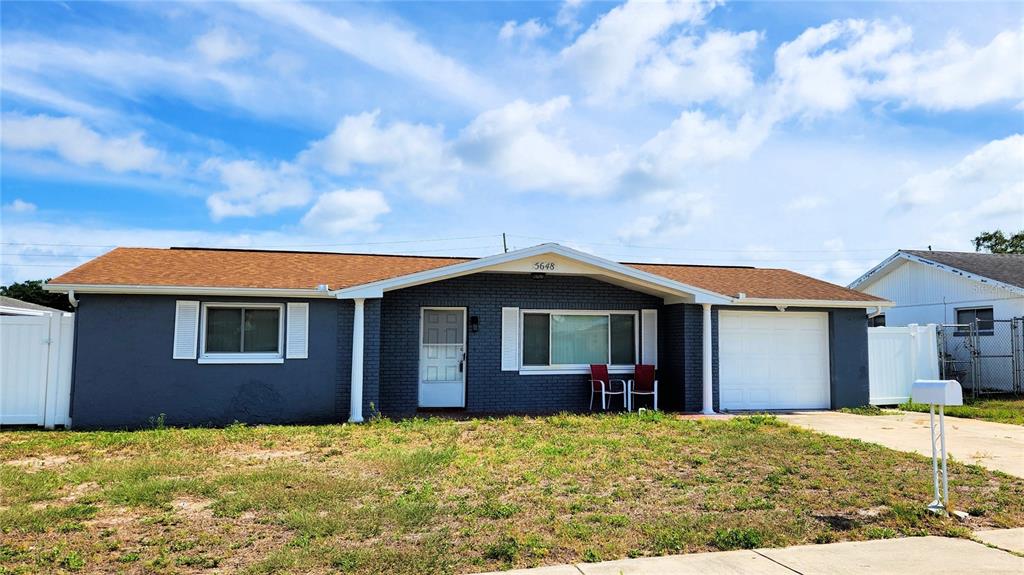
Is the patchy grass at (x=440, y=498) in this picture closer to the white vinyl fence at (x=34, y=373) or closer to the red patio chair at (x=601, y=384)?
the white vinyl fence at (x=34, y=373)

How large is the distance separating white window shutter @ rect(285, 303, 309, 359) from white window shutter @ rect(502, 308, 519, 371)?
3.85m

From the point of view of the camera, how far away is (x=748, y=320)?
14.7m

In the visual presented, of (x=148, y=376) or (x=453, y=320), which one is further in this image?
(x=453, y=320)

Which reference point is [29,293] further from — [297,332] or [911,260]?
[911,260]

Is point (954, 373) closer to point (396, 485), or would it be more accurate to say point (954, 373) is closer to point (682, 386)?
point (682, 386)

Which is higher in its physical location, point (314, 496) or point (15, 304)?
point (15, 304)

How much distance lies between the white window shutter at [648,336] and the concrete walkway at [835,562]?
944 centimetres

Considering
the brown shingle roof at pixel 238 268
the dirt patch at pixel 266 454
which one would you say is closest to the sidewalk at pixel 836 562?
the dirt patch at pixel 266 454

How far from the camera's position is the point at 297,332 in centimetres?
1248

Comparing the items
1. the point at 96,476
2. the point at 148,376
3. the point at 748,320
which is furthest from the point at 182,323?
the point at 748,320

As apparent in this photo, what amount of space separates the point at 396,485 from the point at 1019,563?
5404mm

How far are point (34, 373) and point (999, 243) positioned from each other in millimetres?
48871

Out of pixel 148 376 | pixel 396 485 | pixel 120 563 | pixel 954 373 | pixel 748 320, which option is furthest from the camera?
pixel 954 373

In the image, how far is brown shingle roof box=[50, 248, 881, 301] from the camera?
40.2ft
